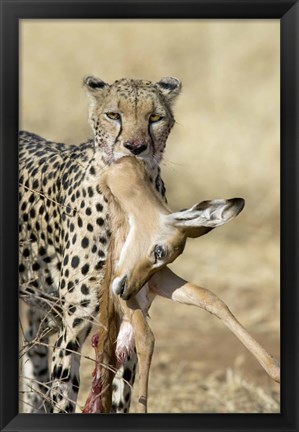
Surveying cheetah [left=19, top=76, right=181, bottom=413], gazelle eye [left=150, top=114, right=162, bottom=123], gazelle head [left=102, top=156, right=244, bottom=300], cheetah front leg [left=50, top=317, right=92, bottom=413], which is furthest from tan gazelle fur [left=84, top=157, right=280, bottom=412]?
cheetah front leg [left=50, top=317, right=92, bottom=413]

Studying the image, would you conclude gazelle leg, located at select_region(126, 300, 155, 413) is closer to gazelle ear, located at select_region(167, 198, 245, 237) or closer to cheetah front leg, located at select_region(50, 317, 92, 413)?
gazelle ear, located at select_region(167, 198, 245, 237)

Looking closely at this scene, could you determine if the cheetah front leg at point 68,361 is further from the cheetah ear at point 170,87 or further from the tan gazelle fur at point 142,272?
the cheetah ear at point 170,87

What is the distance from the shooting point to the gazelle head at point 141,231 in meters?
3.57

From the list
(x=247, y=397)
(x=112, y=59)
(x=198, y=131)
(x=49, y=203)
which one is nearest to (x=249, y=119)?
(x=198, y=131)

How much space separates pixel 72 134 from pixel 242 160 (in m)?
1.17

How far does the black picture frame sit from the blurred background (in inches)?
139

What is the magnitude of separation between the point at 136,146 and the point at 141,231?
0.56 m

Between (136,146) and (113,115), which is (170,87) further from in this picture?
(136,146)

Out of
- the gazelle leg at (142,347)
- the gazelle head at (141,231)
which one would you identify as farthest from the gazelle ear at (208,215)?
the gazelle leg at (142,347)

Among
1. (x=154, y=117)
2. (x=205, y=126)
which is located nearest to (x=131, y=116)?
(x=154, y=117)

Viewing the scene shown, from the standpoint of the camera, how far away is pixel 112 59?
9586mm

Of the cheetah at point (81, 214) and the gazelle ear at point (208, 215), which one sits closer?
the gazelle ear at point (208, 215)
